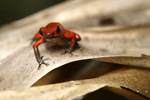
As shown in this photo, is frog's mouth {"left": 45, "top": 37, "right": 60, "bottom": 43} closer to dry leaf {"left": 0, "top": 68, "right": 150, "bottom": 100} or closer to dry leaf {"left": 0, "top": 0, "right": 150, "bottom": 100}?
dry leaf {"left": 0, "top": 0, "right": 150, "bottom": 100}

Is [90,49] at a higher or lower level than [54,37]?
lower

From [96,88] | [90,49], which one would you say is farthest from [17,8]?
[96,88]

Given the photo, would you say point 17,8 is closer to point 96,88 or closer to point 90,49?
point 90,49

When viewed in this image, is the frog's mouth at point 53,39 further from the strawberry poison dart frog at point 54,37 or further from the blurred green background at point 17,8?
the blurred green background at point 17,8

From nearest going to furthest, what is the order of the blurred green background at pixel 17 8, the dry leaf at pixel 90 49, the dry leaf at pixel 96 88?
the dry leaf at pixel 96 88 → the dry leaf at pixel 90 49 → the blurred green background at pixel 17 8

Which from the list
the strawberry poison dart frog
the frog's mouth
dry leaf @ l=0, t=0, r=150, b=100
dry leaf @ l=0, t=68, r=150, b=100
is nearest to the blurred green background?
dry leaf @ l=0, t=0, r=150, b=100

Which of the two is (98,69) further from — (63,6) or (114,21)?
(63,6)

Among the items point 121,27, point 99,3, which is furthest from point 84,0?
point 121,27

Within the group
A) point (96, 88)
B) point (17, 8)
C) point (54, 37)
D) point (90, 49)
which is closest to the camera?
point (96, 88)

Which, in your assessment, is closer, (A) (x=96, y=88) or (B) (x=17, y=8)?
(A) (x=96, y=88)

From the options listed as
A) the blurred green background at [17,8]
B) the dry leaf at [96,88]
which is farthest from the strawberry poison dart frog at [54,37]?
the blurred green background at [17,8]
